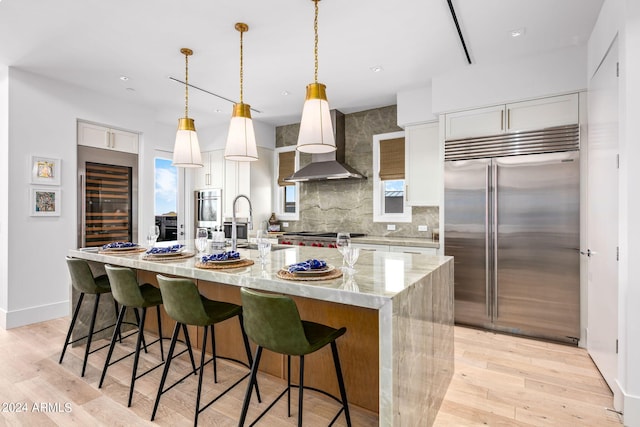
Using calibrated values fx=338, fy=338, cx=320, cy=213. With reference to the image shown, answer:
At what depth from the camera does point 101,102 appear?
427 cm

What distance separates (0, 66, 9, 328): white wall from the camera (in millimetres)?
3496

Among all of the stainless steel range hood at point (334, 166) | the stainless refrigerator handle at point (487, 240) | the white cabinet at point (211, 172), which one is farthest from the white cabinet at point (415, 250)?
the white cabinet at point (211, 172)

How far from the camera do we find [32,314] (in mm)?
3654

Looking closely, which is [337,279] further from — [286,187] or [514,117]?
[286,187]

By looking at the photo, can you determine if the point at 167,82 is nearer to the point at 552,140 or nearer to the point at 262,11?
the point at 262,11

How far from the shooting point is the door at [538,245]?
3025 mm

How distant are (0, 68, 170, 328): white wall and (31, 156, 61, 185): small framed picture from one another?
0.19ft

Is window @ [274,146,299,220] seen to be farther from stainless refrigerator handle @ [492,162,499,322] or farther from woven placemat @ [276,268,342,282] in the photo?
woven placemat @ [276,268,342,282]

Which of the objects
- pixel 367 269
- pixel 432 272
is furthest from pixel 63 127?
pixel 432 272

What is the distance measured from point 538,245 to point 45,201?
5140 millimetres

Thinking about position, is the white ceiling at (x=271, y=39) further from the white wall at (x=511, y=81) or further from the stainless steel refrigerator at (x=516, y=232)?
the stainless steel refrigerator at (x=516, y=232)

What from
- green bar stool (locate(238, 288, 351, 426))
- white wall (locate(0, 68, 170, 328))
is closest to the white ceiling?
white wall (locate(0, 68, 170, 328))

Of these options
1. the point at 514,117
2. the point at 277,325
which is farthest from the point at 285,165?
the point at 277,325

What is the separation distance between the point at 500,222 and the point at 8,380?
4.25 m
